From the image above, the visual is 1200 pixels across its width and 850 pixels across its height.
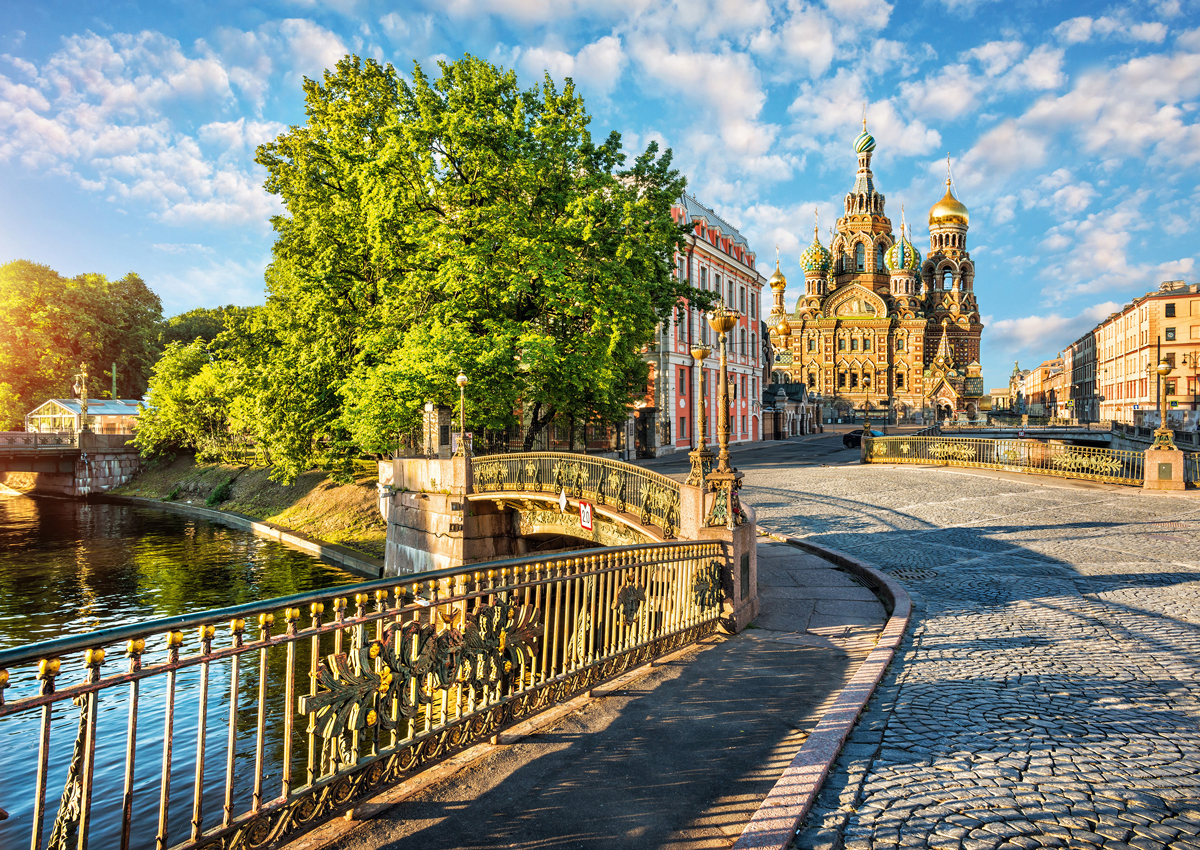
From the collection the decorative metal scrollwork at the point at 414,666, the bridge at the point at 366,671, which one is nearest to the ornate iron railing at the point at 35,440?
the bridge at the point at 366,671

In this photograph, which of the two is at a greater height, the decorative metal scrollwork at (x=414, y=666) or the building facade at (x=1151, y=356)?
the building facade at (x=1151, y=356)

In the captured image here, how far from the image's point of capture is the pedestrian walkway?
379 centimetres

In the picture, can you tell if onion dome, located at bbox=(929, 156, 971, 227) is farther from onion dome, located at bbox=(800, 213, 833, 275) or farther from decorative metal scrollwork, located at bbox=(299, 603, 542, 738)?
decorative metal scrollwork, located at bbox=(299, 603, 542, 738)

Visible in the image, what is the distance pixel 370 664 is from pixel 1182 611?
32.2 feet

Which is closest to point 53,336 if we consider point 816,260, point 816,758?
point 816,758

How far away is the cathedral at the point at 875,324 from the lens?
9819 centimetres

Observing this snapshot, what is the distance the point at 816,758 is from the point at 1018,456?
28.1 metres

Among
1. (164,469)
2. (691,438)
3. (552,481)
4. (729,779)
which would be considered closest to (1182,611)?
(729,779)

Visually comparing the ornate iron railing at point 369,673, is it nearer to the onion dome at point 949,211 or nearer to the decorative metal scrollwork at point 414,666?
the decorative metal scrollwork at point 414,666

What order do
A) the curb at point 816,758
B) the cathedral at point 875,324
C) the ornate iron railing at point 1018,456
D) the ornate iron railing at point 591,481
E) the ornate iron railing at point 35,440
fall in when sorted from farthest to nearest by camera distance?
the cathedral at point 875,324 → the ornate iron railing at point 35,440 → the ornate iron railing at point 1018,456 → the ornate iron railing at point 591,481 → the curb at point 816,758

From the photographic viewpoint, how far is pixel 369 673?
4008mm

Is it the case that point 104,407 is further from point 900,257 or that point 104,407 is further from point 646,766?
point 900,257

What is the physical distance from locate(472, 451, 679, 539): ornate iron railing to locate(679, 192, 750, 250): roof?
25.4 meters

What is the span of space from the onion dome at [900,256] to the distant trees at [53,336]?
99.3 metres
